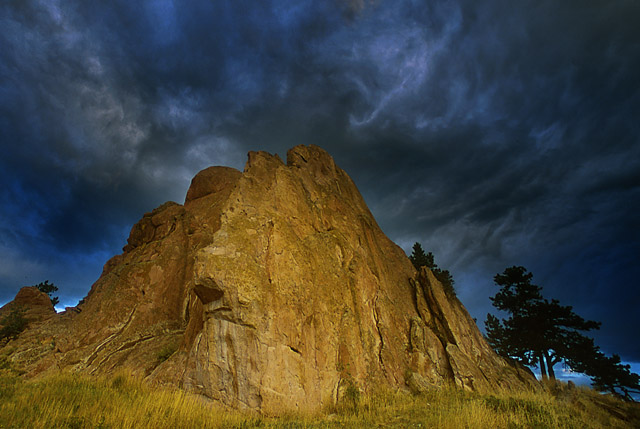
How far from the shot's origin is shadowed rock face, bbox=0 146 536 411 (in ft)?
34.4

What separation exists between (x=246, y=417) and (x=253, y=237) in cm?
705

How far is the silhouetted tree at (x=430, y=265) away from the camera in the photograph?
82.1 ft

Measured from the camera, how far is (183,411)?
7.58m

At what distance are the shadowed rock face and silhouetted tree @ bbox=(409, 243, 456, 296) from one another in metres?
1.36

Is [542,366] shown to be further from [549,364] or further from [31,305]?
[31,305]

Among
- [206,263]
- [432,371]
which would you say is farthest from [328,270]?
[432,371]

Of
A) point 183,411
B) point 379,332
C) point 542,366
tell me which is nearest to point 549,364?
point 542,366

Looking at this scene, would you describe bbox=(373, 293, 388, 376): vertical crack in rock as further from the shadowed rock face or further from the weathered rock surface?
the weathered rock surface

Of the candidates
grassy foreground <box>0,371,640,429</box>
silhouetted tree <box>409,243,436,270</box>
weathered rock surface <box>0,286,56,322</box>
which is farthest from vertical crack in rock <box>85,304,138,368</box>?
silhouetted tree <box>409,243,436,270</box>

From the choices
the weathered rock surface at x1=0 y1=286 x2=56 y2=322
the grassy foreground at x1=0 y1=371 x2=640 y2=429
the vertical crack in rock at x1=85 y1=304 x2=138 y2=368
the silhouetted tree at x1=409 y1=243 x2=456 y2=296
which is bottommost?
the grassy foreground at x1=0 y1=371 x2=640 y2=429

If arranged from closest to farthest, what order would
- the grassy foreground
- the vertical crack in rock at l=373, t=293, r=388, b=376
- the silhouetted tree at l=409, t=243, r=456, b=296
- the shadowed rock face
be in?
the grassy foreground, the shadowed rock face, the vertical crack in rock at l=373, t=293, r=388, b=376, the silhouetted tree at l=409, t=243, r=456, b=296

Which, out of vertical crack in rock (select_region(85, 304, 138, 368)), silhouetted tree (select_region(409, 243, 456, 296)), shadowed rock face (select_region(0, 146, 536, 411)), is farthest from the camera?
silhouetted tree (select_region(409, 243, 456, 296))

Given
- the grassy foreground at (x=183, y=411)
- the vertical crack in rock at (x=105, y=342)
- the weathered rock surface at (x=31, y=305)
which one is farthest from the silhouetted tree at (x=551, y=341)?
the weathered rock surface at (x=31, y=305)

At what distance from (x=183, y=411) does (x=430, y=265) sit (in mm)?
25877
